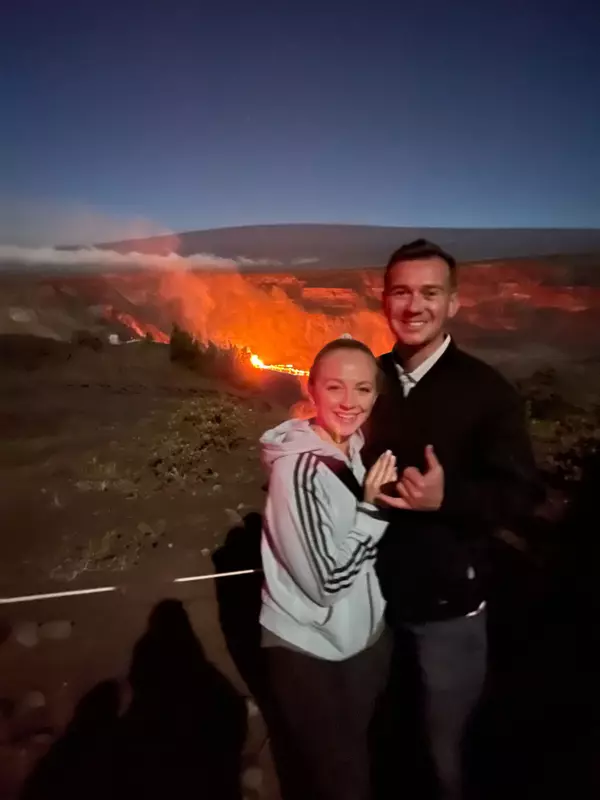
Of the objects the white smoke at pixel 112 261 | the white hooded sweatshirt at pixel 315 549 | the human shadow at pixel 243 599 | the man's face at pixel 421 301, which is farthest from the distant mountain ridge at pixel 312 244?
the human shadow at pixel 243 599

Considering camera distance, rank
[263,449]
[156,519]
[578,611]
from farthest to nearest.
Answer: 1. [578,611]
2. [156,519]
3. [263,449]

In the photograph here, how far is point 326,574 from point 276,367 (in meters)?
0.37

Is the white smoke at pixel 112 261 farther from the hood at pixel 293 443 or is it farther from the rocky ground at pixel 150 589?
the hood at pixel 293 443

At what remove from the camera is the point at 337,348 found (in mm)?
1006

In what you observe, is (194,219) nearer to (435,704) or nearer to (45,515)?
(45,515)

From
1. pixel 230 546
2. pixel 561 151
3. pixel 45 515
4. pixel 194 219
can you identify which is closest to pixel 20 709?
pixel 45 515

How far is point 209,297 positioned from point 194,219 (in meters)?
0.14

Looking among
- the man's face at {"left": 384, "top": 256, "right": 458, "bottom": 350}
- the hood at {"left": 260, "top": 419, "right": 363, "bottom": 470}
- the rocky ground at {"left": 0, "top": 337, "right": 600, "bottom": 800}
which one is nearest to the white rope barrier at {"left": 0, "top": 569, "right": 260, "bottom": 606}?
the rocky ground at {"left": 0, "top": 337, "right": 600, "bottom": 800}

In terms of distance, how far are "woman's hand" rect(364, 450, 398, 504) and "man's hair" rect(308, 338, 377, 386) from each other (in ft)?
0.50

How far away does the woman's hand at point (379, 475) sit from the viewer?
1.01 m

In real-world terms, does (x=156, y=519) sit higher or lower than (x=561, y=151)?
lower

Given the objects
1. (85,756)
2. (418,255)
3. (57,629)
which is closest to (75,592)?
(57,629)

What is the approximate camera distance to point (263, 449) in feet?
3.36

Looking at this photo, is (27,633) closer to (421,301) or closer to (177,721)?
(177,721)
